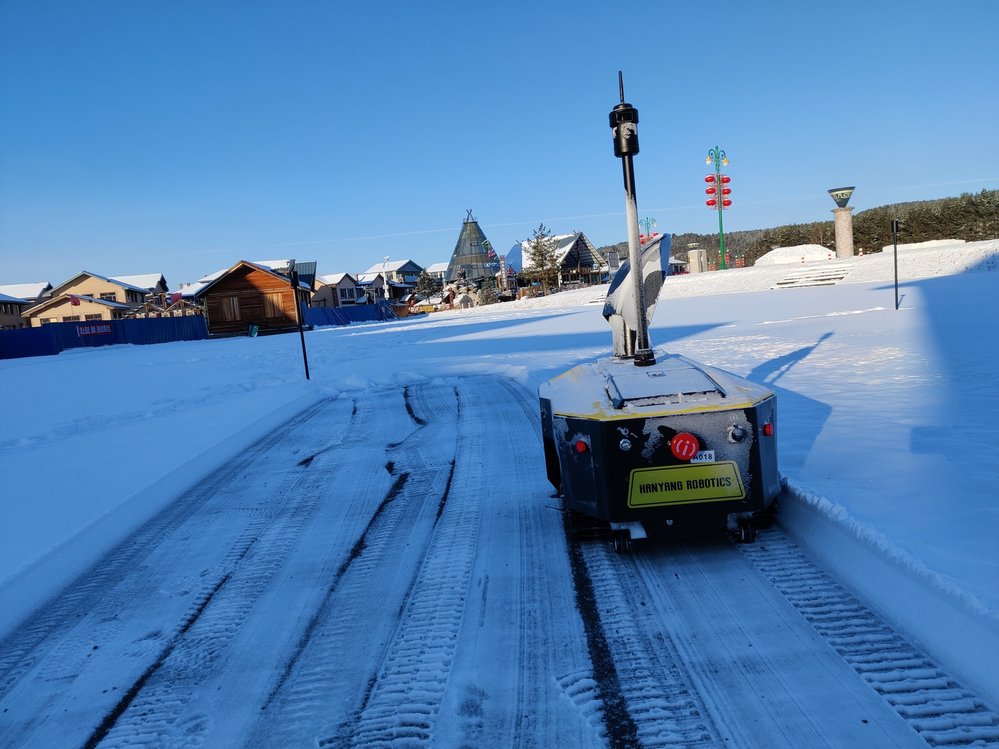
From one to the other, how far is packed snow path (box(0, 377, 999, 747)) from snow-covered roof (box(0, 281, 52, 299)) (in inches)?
3464

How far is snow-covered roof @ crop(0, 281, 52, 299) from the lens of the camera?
74.9 metres

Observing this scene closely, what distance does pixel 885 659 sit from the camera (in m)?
2.70

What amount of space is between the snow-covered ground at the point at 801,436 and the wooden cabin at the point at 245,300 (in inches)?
885

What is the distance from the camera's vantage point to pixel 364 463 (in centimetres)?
668

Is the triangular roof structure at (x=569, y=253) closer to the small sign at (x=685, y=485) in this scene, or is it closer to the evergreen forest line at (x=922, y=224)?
the evergreen forest line at (x=922, y=224)

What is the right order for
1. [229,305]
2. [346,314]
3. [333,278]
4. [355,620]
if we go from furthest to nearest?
[333,278] → [346,314] → [229,305] → [355,620]

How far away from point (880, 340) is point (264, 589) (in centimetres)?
1157

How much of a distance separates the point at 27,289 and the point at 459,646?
92748 mm

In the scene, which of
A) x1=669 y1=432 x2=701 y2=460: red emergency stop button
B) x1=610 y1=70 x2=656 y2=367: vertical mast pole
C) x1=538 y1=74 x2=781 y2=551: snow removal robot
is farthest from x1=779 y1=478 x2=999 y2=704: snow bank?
x1=610 y1=70 x2=656 y2=367: vertical mast pole

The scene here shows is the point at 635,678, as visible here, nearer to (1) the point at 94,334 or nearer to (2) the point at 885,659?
(2) the point at 885,659

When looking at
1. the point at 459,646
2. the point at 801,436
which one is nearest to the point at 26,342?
the point at 801,436

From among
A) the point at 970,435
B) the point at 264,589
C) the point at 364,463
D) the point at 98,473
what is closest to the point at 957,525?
the point at 970,435

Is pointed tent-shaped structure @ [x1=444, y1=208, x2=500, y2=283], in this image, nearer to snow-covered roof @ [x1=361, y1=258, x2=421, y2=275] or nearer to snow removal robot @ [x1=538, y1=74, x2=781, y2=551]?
snow-covered roof @ [x1=361, y1=258, x2=421, y2=275]

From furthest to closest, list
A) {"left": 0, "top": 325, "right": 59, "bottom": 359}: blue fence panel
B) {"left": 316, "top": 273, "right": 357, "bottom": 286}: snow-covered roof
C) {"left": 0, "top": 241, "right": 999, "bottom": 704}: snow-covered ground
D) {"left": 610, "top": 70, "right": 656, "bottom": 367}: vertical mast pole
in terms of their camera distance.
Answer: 1. {"left": 316, "top": 273, "right": 357, "bottom": 286}: snow-covered roof
2. {"left": 0, "top": 325, "right": 59, "bottom": 359}: blue fence panel
3. {"left": 610, "top": 70, "right": 656, "bottom": 367}: vertical mast pole
4. {"left": 0, "top": 241, "right": 999, "bottom": 704}: snow-covered ground
